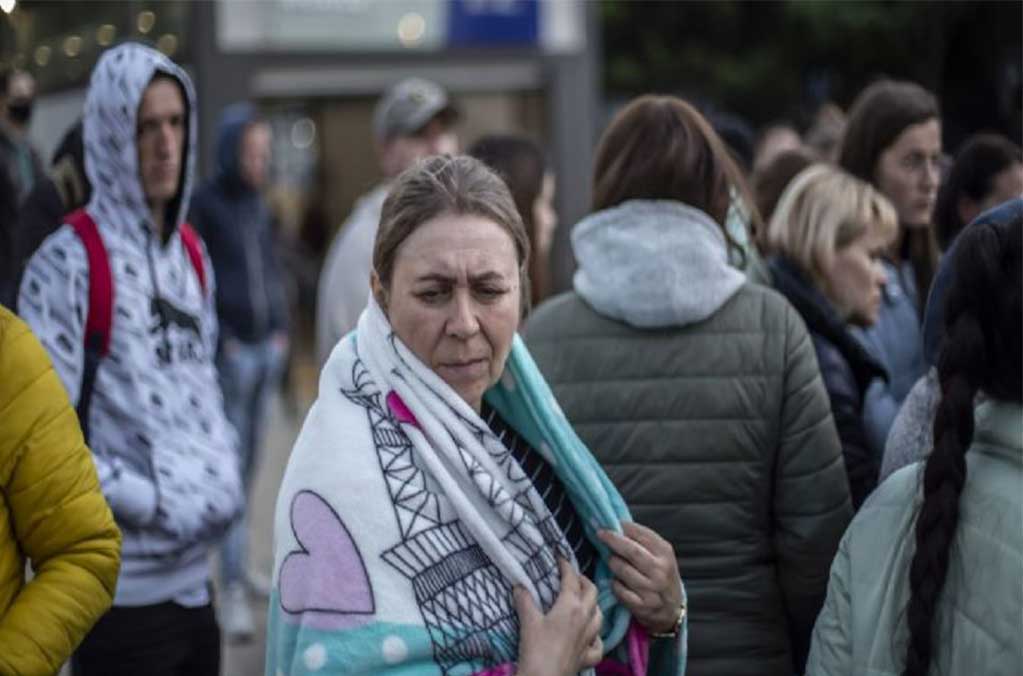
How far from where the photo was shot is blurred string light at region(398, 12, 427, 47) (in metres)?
13.0

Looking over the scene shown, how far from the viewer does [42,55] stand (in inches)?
374

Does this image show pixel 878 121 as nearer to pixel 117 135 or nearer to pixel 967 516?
pixel 117 135

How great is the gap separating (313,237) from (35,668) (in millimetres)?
15097

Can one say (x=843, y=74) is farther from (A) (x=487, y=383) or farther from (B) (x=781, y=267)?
(A) (x=487, y=383)

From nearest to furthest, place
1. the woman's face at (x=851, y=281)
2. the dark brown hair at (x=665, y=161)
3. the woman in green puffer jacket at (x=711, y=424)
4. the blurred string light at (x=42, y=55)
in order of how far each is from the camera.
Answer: the woman in green puffer jacket at (x=711, y=424) < the dark brown hair at (x=665, y=161) < the woman's face at (x=851, y=281) < the blurred string light at (x=42, y=55)

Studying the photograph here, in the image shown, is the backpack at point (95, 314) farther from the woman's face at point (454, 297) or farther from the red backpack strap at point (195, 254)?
the woman's face at point (454, 297)

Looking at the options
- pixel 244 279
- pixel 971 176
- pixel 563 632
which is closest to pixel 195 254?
pixel 563 632

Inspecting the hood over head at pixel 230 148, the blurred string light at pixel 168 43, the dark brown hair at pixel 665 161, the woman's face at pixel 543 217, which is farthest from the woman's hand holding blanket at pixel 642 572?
the blurred string light at pixel 168 43

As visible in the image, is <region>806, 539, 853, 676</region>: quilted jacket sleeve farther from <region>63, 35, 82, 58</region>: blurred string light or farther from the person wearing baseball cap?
<region>63, 35, 82, 58</region>: blurred string light

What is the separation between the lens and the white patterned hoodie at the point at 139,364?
3.95 m

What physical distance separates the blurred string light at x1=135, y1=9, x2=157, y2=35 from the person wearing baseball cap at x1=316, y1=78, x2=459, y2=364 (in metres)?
5.22

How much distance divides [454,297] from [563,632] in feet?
1.78

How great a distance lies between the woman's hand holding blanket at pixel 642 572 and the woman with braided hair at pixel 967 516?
0.40 m

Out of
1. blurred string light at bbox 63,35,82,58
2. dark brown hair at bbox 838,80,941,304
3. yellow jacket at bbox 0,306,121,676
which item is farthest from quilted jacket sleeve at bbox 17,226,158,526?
blurred string light at bbox 63,35,82,58
